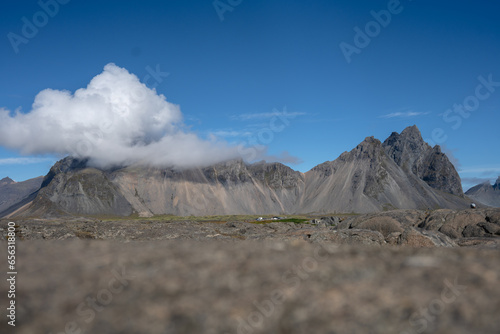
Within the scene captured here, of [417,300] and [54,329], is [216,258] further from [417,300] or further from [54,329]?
[417,300]

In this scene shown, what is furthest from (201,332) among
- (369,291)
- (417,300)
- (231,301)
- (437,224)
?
(437,224)

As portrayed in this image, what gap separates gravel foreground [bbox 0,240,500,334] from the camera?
733 centimetres

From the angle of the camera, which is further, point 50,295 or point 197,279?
point 197,279

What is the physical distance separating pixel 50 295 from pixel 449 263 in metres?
10.0

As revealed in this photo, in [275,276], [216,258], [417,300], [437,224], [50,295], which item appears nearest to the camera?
[417,300]

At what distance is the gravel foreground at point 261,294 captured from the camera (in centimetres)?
733

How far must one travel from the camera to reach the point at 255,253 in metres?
11.2

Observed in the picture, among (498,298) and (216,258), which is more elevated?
(216,258)

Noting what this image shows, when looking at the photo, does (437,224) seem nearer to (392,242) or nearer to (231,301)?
(392,242)

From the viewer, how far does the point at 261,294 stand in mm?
8359

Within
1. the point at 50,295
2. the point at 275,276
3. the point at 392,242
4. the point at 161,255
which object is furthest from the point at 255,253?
the point at 392,242

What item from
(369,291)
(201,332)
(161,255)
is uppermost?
(161,255)

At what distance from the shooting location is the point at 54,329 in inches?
299

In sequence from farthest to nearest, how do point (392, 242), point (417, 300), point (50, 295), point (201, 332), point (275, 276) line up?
A: point (392, 242), point (275, 276), point (50, 295), point (417, 300), point (201, 332)
